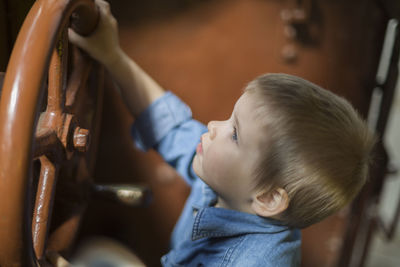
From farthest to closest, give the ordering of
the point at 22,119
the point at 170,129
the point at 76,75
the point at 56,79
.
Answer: the point at 170,129 < the point at 76,75 < the point at 56,79 < the point at 22,119

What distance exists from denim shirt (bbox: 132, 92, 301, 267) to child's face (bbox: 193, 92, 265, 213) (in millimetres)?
39

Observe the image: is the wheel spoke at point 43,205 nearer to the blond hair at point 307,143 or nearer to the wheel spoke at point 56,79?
the wheel spoke at point 56,79

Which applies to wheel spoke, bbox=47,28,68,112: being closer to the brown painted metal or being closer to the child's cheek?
the brown painted metal

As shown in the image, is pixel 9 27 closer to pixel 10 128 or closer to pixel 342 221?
pixel 10 128

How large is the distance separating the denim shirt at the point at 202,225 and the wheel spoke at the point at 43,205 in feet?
0.74

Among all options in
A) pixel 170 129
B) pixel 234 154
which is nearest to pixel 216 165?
pixel 234 154

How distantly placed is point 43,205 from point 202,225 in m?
0.24

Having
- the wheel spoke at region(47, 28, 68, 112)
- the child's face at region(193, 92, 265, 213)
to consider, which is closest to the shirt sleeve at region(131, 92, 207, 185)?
the child's face at region(193, 92, 265, 213)

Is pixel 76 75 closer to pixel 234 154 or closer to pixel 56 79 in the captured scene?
pixel 56 79

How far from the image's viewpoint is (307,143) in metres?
0.45

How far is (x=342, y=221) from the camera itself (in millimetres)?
1107

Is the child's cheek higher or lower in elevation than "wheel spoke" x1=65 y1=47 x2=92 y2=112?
lower

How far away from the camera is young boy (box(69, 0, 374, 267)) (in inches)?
17.8

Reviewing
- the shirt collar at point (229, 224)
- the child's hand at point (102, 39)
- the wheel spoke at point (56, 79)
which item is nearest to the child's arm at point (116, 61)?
the child's hand at point (102, 39)
